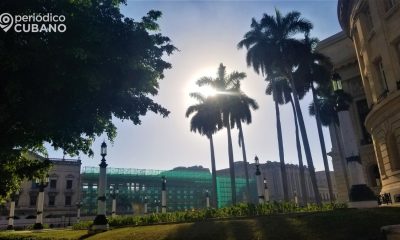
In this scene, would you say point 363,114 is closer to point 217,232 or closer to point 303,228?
point 303,228

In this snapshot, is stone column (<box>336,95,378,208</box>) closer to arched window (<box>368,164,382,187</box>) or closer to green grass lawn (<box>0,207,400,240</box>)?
green grass lawn (<box>0,207,400,240</box>)

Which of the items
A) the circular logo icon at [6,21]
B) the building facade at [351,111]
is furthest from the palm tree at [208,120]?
the circular logo icon at [6,21]

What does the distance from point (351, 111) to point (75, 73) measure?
Result: 3321 centimetres

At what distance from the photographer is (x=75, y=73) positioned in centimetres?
1158

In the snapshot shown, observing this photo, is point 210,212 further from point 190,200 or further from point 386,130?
point 190,200

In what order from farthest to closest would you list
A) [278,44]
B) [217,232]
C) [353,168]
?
[278,44], [353,168], [217,232]

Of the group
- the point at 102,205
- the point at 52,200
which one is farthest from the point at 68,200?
the point at 102,205

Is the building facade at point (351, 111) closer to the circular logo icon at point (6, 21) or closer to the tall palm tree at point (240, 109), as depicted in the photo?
the tall palm tree at point (240, 109)

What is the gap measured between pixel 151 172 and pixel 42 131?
7543 centimetres

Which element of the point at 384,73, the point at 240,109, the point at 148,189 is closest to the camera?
the point at 384,73

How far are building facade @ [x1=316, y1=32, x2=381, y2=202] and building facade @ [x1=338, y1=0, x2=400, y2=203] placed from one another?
11762 mm

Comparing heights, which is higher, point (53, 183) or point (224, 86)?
point (224, 86)

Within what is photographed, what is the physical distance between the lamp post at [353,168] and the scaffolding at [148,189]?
6095 centimetres

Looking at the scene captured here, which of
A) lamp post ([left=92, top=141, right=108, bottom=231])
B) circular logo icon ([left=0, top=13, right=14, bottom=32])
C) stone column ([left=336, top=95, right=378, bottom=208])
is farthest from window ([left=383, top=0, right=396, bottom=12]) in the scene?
circular logo icon ([left=0, top=13, right=14, bottom=32])
